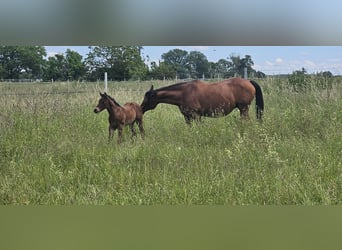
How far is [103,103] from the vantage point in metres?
2.02

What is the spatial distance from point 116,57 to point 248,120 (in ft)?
2.55

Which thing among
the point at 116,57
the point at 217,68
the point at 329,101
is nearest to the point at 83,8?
the point at 116,57

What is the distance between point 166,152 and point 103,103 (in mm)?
466

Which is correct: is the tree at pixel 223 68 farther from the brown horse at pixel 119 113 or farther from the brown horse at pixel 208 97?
the brown horse at pixel 119 113

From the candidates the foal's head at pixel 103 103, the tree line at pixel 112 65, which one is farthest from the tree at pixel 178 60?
the foal's head at pixel 103 103

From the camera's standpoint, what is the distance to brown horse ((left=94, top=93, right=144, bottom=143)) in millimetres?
2004

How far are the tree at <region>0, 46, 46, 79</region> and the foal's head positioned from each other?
1.12 feet

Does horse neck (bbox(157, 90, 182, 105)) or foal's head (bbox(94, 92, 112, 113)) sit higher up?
horse neck (bbox(157, 90, 182, 105))

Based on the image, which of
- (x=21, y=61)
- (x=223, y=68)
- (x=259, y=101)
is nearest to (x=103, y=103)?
(x=21, y=61)

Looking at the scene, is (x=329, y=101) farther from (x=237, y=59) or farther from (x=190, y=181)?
(x=190, y=181)

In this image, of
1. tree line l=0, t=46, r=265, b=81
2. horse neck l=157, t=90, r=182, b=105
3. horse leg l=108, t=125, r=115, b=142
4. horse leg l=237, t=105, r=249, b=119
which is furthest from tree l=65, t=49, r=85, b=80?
horse leg l=237, t=105, r=249, b=119

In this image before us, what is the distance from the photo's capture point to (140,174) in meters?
1.81

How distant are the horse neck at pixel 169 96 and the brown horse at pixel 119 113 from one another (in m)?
0.13

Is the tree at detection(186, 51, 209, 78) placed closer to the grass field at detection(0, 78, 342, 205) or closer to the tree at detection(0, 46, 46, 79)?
the grass field at detection(0, 78, 342, 205)
